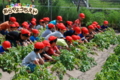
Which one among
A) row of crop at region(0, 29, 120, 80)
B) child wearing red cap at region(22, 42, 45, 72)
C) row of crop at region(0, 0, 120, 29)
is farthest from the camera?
row of crop at region(0, 0, 120, 29)

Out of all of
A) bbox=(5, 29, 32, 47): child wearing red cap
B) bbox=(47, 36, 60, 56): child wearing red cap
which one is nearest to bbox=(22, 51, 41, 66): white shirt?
bbox=(47, 36, 60, 56): child wearing red cap

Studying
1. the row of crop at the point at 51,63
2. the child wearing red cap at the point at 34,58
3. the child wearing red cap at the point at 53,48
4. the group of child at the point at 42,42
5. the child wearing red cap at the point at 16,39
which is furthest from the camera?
the child wearing red cap at the point at 16,39

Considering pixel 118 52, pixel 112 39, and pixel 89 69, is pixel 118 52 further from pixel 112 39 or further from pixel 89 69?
pixel 112 39

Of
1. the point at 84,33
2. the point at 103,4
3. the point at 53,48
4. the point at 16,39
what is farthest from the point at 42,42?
the point at 103,4

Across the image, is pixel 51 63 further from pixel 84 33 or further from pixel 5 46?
pixel 84 33

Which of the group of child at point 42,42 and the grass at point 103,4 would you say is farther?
the grass at point 103,4

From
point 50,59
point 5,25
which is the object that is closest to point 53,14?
point 5,25

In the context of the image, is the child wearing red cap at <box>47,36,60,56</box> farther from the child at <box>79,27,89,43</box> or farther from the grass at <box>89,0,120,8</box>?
the grass at <box>89,0,120,8</box>

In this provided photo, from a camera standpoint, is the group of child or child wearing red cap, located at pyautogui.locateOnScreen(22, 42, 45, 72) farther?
the group of child

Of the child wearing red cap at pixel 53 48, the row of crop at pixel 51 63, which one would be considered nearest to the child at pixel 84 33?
the row of crop at pixel 51 63

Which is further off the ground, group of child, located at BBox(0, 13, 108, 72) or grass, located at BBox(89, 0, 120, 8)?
group of child, located at BBox(0, 13, 108, 72)

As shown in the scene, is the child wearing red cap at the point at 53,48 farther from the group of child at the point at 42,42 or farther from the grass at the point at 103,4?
the grass at the point at 103,4

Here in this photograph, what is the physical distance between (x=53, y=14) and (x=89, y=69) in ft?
31.1

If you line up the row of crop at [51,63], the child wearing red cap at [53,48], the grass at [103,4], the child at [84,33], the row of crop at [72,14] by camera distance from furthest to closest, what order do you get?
Result: the grass at [103,4], the row of crop at [72,14], the child at [84,33], the child wearing red cap at [53,48], the row of crop at [51,63]
